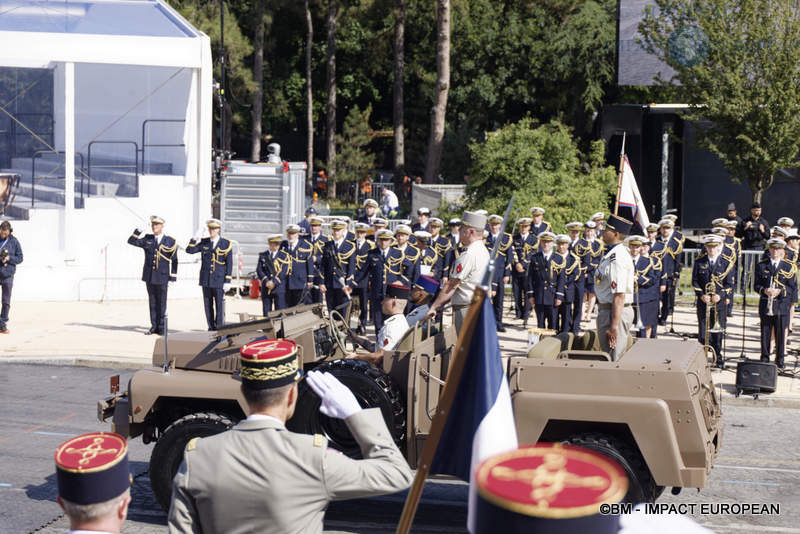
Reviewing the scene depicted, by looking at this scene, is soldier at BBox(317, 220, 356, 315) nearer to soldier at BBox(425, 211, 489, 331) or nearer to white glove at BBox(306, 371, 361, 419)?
soldier at BBox(425, 211, 489, 331)

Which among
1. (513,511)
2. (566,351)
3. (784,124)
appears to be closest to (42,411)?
(566,351)

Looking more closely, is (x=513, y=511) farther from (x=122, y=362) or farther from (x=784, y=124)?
(x=784, y=124)

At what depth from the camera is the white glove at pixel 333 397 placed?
145 inches

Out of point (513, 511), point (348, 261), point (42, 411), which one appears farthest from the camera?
point (348, 261)

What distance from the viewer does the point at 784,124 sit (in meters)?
22.7

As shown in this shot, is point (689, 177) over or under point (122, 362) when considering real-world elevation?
over

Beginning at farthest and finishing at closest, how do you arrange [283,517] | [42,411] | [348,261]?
[348,261] < [42,411] < [283,517]

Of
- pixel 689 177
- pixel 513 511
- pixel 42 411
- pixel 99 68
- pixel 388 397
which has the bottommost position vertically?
pixel 42 411

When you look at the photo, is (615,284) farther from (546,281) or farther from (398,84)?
(398,84)

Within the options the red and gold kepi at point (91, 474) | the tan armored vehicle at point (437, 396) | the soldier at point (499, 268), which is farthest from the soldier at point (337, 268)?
the red and gold kepi at point (91, 474)

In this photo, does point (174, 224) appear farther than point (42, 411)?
Yes

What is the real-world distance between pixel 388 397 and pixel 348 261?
9753mm

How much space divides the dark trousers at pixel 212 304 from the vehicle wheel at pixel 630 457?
10.4 metres

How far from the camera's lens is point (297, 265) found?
650 inches
